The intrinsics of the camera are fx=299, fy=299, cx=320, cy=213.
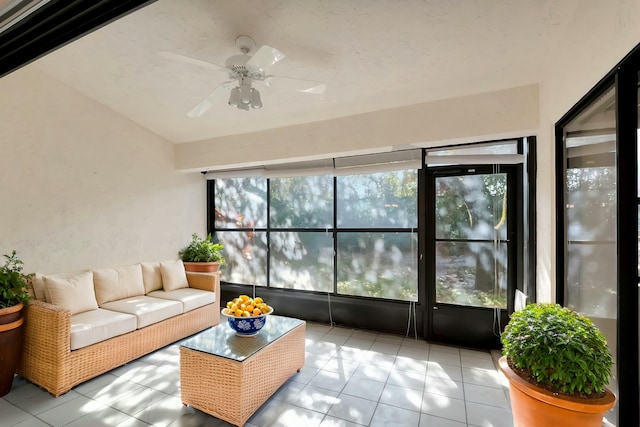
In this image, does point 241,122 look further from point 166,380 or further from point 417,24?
point 166,380

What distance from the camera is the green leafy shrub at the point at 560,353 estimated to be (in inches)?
59.2

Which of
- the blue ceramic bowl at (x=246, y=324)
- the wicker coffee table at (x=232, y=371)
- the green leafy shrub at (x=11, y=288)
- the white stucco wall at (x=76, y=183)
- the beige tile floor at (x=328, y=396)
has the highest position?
the white stucco wall at (x=76, y=183)

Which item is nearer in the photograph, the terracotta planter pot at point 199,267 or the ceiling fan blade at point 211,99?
the ceiling fan blade at point 211,99

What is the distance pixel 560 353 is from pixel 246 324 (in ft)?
6.80

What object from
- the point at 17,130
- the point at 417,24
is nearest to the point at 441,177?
the point at 417,24

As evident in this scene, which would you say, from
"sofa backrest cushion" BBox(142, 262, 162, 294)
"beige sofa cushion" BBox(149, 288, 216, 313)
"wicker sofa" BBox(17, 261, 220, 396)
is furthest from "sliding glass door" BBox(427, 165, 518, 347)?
"sofa backrest cushion" BBox(142, 262, 162, 294)

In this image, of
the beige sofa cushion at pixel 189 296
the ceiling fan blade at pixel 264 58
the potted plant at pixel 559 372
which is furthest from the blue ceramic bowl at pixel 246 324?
the ceiling fan blade at pixel 264 58

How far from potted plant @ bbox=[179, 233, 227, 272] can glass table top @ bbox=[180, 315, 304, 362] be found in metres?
2.00

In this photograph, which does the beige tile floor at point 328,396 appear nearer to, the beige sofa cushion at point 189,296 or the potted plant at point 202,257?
the beige sofa cushion at point 189,296

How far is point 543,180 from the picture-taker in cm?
260

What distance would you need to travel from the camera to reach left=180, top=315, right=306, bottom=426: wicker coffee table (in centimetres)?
207

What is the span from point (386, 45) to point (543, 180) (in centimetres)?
178

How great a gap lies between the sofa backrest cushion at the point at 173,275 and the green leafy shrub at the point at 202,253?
373 millimetres

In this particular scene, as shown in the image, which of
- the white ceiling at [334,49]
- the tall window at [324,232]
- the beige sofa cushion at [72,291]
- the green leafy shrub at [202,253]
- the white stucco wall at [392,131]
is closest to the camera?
the white ceiling at [334,49]
